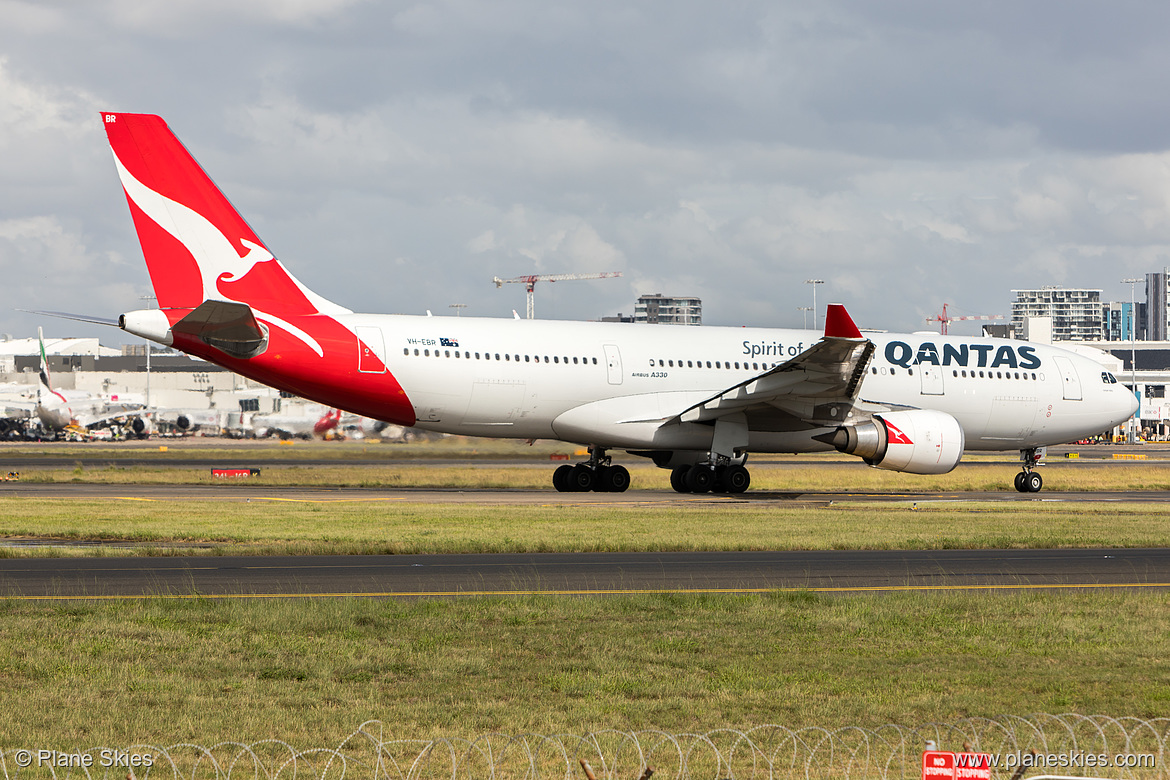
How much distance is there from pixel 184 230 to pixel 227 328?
9.38ft

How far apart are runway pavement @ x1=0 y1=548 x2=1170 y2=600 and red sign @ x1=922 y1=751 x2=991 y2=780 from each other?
9.51 meters

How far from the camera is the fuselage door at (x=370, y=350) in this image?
28.4 m

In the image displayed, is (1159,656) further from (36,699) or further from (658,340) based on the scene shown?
(658,340)

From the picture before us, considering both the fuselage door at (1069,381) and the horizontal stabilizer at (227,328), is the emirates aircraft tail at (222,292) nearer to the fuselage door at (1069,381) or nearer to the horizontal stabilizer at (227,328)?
the horizontal stabilizer at (227,328)

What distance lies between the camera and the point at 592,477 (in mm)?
32906

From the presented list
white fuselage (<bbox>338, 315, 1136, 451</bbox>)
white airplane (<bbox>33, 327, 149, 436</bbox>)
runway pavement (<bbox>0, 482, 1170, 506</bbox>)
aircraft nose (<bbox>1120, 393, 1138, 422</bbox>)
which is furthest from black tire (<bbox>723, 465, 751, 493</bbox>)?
white airplane (<bbox>33, 327, 149, 436</bbox>)

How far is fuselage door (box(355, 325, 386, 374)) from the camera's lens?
2844 cm

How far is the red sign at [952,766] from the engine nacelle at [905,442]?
25.6 metres

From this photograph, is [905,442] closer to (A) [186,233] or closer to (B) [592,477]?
(B) [592,477]

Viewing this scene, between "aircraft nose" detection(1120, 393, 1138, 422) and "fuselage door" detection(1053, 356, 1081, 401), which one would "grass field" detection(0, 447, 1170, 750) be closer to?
"fuselage door" detection(1053, 356, 1081, 401)

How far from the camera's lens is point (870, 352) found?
27.6 meters

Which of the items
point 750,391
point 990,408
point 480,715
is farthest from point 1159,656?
point 990,408

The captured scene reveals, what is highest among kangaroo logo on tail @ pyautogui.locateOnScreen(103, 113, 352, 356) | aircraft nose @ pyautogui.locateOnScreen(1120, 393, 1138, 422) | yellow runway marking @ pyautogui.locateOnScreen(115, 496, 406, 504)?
kangaroo logo on tail @ pyautogui.locateOnScreen(103, 113, 352, 356)

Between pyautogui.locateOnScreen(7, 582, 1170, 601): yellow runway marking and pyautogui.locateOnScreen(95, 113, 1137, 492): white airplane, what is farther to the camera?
pyautogui.locateOnScreen(95, 113, 1137, 492): white airplane
